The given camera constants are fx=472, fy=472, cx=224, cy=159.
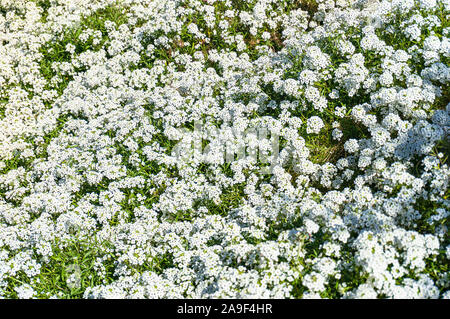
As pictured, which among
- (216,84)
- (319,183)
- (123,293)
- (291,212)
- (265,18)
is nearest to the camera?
(123,293)

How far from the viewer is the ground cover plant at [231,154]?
235 inches

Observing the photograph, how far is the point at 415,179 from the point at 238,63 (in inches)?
186

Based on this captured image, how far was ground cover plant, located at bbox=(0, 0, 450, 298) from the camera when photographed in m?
5.98

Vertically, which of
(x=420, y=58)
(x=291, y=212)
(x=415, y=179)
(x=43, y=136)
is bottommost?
(x=43, y=136)

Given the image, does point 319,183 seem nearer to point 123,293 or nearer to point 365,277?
point 365,277

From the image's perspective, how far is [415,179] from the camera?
6344 mm

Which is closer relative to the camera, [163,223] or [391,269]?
[391,269]

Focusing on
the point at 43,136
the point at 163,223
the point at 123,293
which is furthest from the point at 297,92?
the point at 43,136

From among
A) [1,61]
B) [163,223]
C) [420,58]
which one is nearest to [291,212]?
[163,223]

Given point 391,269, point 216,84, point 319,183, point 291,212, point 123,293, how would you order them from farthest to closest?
point 216,84 → point 319,183 → point 291,212 → point 123,293 → point 391,269

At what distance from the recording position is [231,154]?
26.1ft

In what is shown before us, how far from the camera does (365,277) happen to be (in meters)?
5.51

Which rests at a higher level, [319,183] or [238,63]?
[238,63]

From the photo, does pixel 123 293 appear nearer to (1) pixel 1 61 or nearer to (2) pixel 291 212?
(2) pixel 291 212
